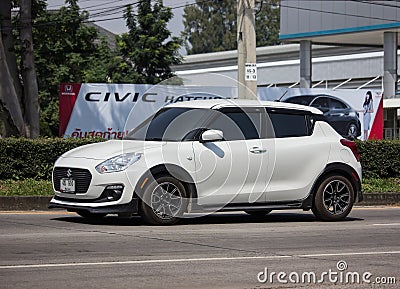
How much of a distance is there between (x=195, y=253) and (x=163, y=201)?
2.56 meters

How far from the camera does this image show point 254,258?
31.9 ft

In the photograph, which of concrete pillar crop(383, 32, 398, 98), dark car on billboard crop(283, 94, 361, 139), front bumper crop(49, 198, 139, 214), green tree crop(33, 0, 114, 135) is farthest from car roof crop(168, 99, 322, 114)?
concrete pillar crop(383, 32, 398, 98)

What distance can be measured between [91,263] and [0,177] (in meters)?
9.37

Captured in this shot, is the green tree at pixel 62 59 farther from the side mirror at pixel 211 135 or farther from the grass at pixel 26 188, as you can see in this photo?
the side mirror at pixel 211 135

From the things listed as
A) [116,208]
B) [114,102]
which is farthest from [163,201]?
[114,102]

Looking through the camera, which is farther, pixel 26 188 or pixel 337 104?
pixel 337 104

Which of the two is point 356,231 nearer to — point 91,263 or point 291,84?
point 91,263

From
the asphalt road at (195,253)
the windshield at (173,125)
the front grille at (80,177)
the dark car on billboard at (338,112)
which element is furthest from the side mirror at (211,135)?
the dark car on billboard at (338,112)

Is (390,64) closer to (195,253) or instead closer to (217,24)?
(195,253)

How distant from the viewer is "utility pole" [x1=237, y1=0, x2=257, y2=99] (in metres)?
20.7

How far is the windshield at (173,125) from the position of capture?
12.9 m

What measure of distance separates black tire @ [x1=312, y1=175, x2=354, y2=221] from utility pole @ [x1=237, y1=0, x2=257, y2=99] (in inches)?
281

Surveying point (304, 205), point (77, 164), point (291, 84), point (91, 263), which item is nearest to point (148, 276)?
point (91, 263)

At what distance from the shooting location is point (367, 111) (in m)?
32.5
